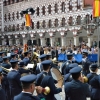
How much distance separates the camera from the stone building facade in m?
36.8

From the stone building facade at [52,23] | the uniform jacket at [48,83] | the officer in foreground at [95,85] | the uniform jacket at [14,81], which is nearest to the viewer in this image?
the uniform jacket at [48,83]

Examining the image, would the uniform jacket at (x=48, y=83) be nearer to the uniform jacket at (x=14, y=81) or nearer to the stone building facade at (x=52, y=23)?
the uniform jacket at (x=14, y=81)

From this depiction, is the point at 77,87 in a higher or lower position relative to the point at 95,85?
higher

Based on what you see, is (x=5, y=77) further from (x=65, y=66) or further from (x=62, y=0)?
(x=62, y=0)

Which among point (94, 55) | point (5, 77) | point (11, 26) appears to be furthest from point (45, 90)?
point (11, 26)

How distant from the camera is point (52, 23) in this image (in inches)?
1647

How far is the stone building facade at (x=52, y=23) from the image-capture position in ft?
121

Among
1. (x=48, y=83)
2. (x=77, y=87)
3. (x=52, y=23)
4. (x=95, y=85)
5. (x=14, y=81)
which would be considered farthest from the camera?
(x=52, y=23)

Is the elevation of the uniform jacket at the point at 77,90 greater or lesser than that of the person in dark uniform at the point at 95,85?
greater

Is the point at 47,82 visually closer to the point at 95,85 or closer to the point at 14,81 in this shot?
the point at 95,85

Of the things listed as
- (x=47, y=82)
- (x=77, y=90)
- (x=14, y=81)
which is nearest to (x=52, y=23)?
(x=14, y=81)

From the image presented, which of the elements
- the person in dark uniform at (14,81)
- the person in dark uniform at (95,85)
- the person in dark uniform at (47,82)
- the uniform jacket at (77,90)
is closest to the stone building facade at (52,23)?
the person in dark uniform at (14,81)

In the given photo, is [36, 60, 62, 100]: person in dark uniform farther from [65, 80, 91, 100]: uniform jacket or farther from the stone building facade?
the stone building facade

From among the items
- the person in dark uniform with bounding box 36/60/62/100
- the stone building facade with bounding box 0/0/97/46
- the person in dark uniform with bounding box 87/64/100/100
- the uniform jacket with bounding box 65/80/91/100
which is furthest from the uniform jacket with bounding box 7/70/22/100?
the stone building facade with bounding box 0/0/97/46
